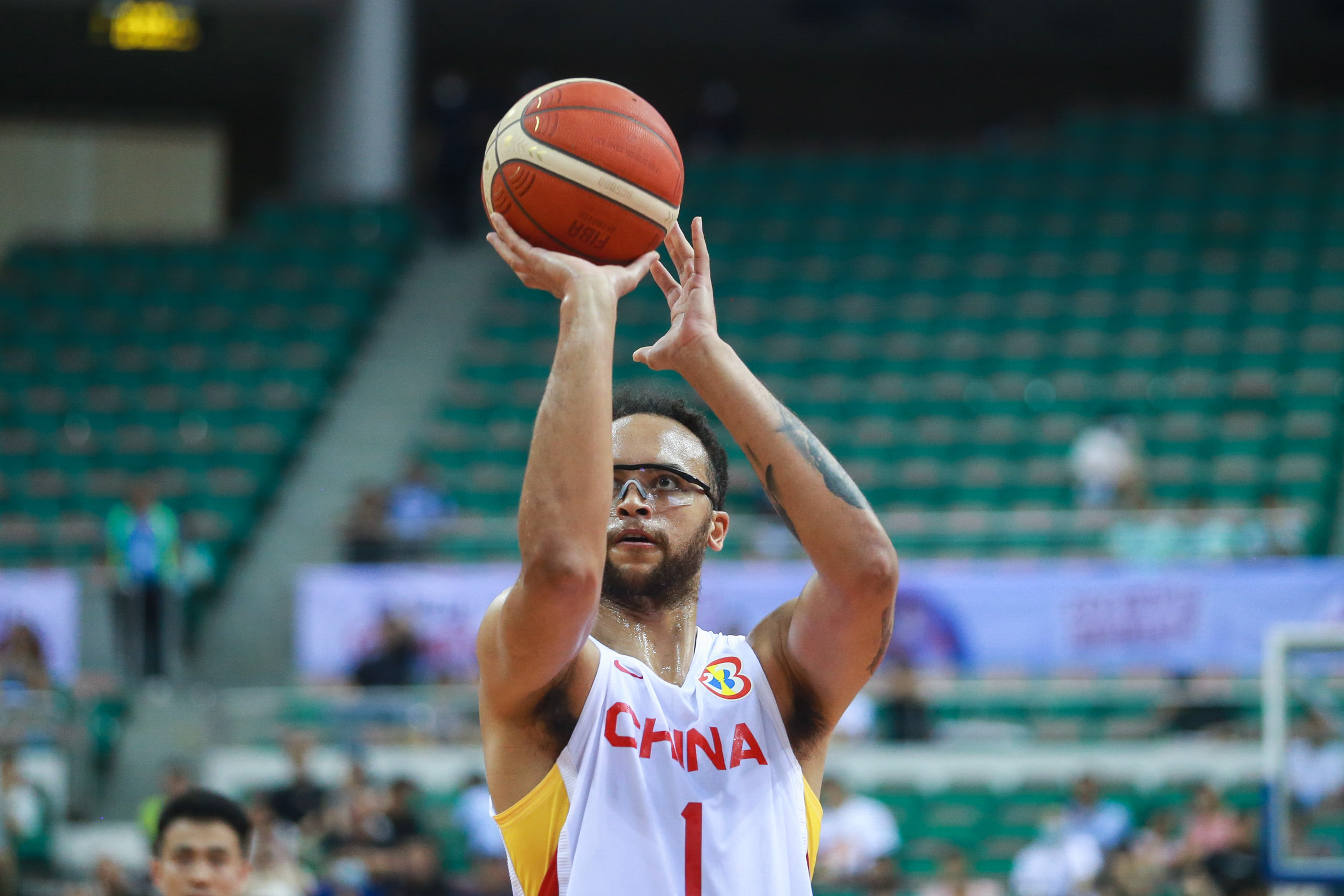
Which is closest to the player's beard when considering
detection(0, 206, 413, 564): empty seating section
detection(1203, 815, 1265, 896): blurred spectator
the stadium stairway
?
detection(1203, 815, 1265, 896): blurred spectator

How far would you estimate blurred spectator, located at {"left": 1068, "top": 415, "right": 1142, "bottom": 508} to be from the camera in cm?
1353

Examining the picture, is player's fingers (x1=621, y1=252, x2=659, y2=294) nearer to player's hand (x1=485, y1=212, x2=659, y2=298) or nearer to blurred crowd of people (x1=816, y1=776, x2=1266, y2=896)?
player's hand (x1=485, y1=212, x2=659, y2=298)

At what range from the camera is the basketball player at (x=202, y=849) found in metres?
4.44

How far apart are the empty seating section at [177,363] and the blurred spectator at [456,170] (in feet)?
3.45

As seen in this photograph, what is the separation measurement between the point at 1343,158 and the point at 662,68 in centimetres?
992

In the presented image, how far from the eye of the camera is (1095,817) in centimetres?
1035

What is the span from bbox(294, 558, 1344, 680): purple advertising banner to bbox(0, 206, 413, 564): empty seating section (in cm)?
268

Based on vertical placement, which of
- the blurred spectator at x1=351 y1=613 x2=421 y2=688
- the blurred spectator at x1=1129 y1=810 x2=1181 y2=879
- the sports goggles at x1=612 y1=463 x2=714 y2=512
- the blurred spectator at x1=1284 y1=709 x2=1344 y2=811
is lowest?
the blurred spectator at x1=1129 y1=810 x2=1181 y2=879

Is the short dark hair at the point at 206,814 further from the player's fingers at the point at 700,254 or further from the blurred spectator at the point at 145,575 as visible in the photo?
the blurred spectator at the point at 145,575

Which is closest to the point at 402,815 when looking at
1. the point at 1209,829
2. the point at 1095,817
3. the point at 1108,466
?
the point at 1095,817

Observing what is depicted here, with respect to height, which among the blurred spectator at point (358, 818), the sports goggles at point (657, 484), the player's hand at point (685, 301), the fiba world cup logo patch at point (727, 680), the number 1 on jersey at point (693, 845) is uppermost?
the player's hand at point (685, 301)

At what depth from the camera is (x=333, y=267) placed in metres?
18.8

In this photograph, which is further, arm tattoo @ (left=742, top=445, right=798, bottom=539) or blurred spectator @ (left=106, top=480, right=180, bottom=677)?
blurred spectator @ (left=106, top=480, right=180, bottom=677)

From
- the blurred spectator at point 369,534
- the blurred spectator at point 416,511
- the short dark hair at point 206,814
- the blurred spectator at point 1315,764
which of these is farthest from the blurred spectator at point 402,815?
the short dark hair at point 206,814
